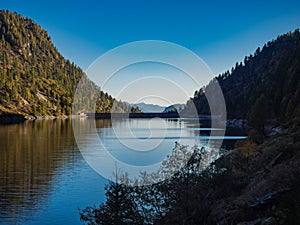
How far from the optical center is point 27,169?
46469mm

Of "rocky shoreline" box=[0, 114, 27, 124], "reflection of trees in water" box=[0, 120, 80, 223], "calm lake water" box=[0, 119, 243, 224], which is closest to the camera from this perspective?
"calm lake water" box=[0, 119, 243, 224]

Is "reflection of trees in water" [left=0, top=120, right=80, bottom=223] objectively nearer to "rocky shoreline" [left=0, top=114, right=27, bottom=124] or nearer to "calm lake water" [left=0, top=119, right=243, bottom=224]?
"calm lake water" [left=0, top=119, right=243, bottom=224]

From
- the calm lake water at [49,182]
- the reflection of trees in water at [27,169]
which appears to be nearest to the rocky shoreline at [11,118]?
the reflection of trees in water at [27,169]

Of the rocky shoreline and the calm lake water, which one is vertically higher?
the rocky shoreline

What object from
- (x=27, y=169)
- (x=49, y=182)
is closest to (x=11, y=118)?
(x=27, y=169)

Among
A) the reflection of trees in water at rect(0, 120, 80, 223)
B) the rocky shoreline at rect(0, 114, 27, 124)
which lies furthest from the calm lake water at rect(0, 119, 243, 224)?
the rocky shoreline at rect(0, 114, 27, 124)

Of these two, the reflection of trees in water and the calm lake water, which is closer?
the calm lake water

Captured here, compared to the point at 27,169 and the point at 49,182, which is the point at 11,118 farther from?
the point at 49,182

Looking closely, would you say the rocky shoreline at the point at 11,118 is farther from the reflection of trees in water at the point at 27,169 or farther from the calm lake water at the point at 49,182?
the calm lake water at the point at 49,182

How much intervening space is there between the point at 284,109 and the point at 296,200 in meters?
75.5

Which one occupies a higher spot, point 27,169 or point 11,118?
point 11,118

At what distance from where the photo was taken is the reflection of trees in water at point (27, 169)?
106 ft

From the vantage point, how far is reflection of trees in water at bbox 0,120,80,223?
3231 centimetres

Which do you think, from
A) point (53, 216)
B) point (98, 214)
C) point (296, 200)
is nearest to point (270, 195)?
point (296, 200)
